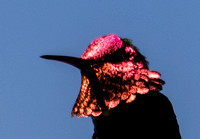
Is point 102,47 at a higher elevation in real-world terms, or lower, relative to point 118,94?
higher

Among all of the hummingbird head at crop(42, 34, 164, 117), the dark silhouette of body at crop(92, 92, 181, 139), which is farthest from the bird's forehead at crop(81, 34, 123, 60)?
the dark silhouette of body at crop(92, 92, 181, 139)

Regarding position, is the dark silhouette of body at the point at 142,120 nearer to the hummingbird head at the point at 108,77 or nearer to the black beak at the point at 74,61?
the hummingbird head at the point at 108,77

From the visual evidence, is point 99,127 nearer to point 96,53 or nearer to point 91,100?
point 91,100

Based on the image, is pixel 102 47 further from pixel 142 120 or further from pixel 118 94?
pixel 142 120

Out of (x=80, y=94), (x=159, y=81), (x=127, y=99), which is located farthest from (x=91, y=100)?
(x=159, y=81)

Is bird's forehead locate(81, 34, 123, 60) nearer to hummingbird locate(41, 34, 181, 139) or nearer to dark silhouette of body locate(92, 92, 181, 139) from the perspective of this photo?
A: hummingbird locate(41, 34, 181, 139)

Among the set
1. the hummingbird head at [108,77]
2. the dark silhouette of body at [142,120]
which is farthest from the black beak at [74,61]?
the dark silhouette of body at [142,120]

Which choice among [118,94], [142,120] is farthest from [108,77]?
[142,120]
